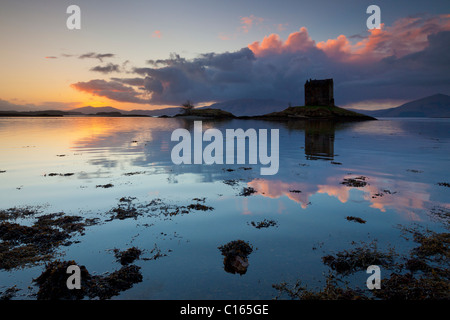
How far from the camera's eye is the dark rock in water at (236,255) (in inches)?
326

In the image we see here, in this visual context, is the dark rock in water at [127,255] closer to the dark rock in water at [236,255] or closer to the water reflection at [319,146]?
the dark rock in water at [236,255]

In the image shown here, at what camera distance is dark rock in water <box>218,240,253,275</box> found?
8.28m

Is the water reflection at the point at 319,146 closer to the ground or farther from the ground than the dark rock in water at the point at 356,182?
farther from the ground

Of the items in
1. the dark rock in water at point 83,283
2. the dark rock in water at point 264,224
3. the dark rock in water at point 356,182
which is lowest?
the dark rock in water at point 83,283

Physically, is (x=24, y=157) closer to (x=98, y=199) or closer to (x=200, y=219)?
(x=98, y=199)

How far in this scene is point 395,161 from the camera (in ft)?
93.4

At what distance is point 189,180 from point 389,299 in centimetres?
1560

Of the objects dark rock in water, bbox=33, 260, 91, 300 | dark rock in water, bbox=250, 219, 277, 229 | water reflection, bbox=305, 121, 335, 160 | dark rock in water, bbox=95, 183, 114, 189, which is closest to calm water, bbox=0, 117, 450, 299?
dark rock in water, bbox=250, 219, 277, 229

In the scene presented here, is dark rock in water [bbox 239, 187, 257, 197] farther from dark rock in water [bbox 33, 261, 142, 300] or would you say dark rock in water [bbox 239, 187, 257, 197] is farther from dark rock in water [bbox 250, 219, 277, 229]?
dark rock in water [bbox 33, 261, 142, 300]

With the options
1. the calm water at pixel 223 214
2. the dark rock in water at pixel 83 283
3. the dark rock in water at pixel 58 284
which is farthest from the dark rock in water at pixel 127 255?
the dark rock in water at pixel 58 284

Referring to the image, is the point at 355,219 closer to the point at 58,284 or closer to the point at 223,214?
the point at 223,214
